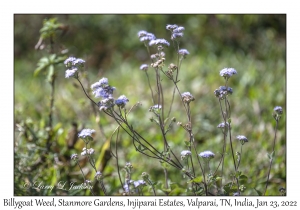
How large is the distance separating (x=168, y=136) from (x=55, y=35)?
1.63 metres

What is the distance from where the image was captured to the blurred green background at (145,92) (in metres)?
3.64

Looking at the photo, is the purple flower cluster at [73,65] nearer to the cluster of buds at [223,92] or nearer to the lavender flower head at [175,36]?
the lavender flower head at [175,36]

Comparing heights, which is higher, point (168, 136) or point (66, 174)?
point (168, 136)

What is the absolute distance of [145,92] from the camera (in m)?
5.82

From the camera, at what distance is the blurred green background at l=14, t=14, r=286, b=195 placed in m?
3.64

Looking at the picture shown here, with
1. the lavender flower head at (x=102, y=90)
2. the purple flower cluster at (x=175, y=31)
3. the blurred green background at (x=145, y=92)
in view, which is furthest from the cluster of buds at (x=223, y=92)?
the blurred green background at (x=145, y=92)

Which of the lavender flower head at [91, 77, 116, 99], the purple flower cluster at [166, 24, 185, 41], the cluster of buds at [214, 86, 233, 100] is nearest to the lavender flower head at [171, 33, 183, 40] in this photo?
the purple flower cluster at [166, 24, 185, 41]

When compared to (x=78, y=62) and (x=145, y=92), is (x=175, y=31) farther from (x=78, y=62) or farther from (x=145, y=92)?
(x=145, y=92)

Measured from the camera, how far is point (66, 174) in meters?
3.59

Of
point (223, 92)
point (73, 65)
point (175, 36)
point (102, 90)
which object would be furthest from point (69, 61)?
point (223, 92)

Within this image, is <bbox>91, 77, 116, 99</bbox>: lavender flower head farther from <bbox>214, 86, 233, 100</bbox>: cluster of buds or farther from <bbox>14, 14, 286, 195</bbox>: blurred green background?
<bbox>14, 14, 286, 195</bbox>: blurred green background

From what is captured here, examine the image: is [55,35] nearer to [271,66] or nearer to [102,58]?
[271,66]

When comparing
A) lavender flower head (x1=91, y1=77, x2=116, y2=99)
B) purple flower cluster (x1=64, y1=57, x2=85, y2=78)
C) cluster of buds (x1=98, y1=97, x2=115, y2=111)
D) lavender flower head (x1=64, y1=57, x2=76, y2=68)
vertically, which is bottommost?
cluster of buds (x1=98, y1=97, x2=115, y2=111)
